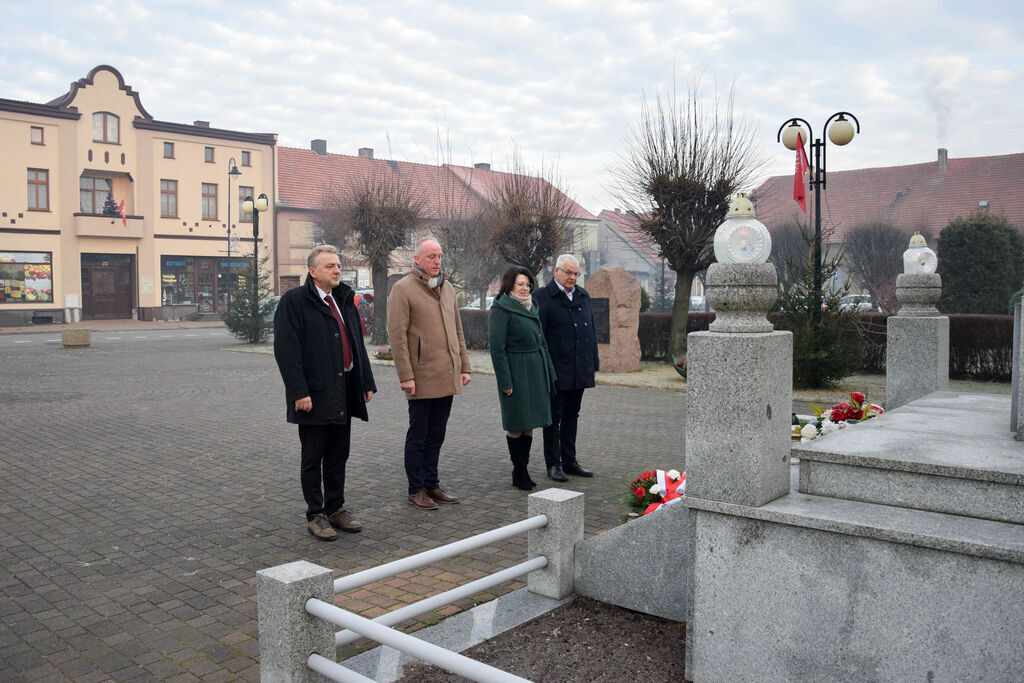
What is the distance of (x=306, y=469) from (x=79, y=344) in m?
21.9

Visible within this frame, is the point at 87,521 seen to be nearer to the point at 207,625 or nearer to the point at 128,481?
the point at 128,481

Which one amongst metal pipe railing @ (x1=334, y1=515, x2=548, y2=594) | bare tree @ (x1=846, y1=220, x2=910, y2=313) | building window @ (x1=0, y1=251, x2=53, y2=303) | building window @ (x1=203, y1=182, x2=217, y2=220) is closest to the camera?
metal pipe railing @ (x1=334, y1=515, x2=548, y2=594)

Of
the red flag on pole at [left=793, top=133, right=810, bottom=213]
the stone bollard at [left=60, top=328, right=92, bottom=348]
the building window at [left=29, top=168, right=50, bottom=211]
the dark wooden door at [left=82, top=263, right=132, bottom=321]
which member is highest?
the building window at [left=29, top=168, right=50, bottom=211]

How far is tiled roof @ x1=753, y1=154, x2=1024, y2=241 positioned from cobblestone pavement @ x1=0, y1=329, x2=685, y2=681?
3547cm

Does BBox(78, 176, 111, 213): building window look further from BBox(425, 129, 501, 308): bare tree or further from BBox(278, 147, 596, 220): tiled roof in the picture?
BBox(425, 129, 501, 308): bare tree

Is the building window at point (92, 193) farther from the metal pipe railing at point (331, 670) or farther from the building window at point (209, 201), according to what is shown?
the metal pipe railing at point (331, 670)

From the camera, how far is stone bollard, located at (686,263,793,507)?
3410 millimetres

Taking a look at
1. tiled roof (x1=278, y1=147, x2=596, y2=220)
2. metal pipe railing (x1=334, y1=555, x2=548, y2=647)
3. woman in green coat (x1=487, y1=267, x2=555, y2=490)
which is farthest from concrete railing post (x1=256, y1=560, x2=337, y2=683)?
tiled roof (x1=278, y1=147, x2=596, y2=220)

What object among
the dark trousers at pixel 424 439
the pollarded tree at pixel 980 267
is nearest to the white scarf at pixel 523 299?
the dark trousers at pixel 424 439

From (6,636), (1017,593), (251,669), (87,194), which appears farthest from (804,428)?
(87,194)

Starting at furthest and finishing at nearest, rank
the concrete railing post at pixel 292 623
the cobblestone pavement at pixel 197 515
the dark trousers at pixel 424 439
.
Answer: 1. the dark trousers at pixel 424 439
2. the cobblestone pavement at pixel 197 515
3. the concrete railing post at pixel 292 623

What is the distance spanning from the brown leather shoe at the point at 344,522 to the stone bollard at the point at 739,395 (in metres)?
2.94

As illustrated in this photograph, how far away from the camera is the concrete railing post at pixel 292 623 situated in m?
2.97

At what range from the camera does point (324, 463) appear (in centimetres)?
575
